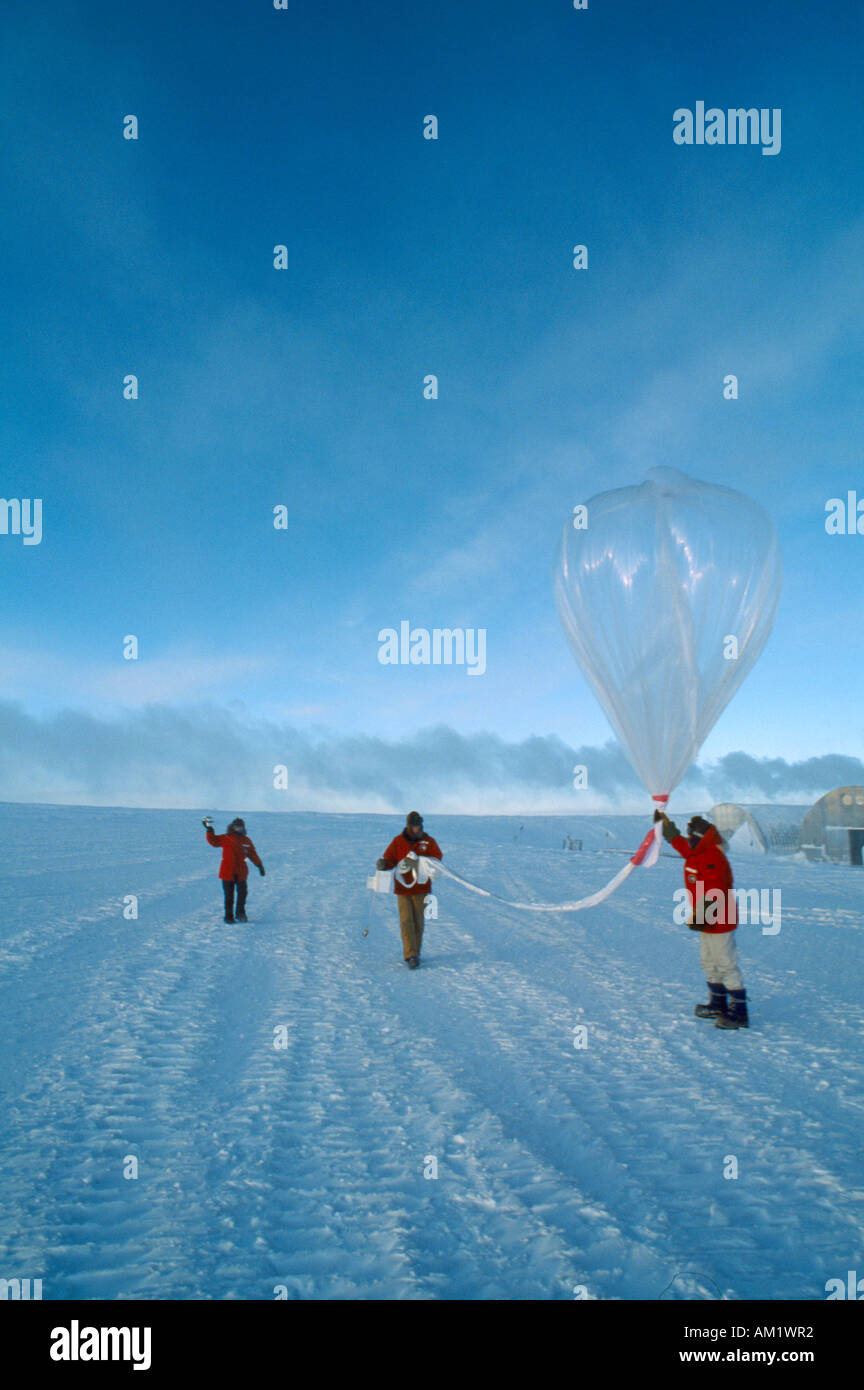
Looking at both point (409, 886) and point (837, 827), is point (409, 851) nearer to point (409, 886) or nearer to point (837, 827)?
point (409, 886)

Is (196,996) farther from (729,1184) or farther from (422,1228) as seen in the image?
(729,1184)

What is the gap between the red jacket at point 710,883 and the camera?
591cm

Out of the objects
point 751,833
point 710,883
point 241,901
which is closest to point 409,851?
point 710,883

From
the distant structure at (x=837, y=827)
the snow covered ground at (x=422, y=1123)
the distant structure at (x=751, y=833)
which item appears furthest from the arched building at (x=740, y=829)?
the snow covered ground at (x=422, y=1123)

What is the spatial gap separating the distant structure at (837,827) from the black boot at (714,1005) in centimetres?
2260

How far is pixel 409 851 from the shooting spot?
849 cm

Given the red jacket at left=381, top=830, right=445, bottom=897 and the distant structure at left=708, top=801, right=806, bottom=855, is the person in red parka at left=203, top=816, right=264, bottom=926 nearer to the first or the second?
the red jacket at left=381, top=830, right=445, bottom=897

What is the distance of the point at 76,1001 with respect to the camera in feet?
21.7

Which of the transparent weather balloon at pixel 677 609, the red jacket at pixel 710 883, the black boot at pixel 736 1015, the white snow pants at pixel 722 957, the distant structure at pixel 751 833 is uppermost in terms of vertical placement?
the transparent weather balloon at pixel 677 609

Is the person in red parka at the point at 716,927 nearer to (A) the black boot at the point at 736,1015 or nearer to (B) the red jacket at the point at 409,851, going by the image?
(A) the black boot at the point at 736,1015

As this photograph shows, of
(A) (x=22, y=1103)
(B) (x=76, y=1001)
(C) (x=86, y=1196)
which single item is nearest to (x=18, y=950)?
(B) (x=76, y=1001)

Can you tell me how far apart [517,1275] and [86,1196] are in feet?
7.33

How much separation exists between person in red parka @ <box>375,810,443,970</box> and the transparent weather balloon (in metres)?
2.93
